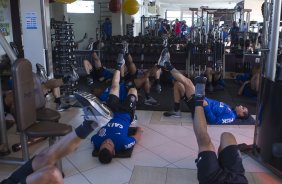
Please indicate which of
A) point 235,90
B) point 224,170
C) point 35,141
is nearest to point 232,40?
point 235,90

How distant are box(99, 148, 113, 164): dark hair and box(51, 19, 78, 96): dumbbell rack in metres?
2.67

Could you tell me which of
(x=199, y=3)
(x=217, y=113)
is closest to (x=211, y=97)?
(x=217, y=113)

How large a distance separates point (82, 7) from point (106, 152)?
336 inches

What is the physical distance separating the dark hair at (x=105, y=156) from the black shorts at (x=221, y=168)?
1204 mm

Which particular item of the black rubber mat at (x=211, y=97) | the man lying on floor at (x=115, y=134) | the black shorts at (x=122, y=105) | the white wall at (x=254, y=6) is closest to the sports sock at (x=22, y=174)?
the man lying on floor at (x=115, y=134)

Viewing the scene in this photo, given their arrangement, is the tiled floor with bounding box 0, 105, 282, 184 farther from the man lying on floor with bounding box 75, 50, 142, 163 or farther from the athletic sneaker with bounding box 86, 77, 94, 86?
the athletic sneaker with bounding box 86, 77, 94, 86

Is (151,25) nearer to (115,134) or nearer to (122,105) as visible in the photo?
(122,105)

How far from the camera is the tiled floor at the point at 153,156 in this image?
8.79 ft

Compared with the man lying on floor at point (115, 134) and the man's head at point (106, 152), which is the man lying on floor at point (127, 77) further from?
the man's head at point (106, 152)

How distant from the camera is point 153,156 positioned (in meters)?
3.11

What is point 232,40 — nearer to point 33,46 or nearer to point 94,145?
point 33,46

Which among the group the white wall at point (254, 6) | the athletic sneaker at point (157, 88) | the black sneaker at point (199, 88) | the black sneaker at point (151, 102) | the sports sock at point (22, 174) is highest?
the white wall at point (254, 6)

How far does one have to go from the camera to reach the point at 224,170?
5.72 feet

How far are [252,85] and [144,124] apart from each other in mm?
2626
